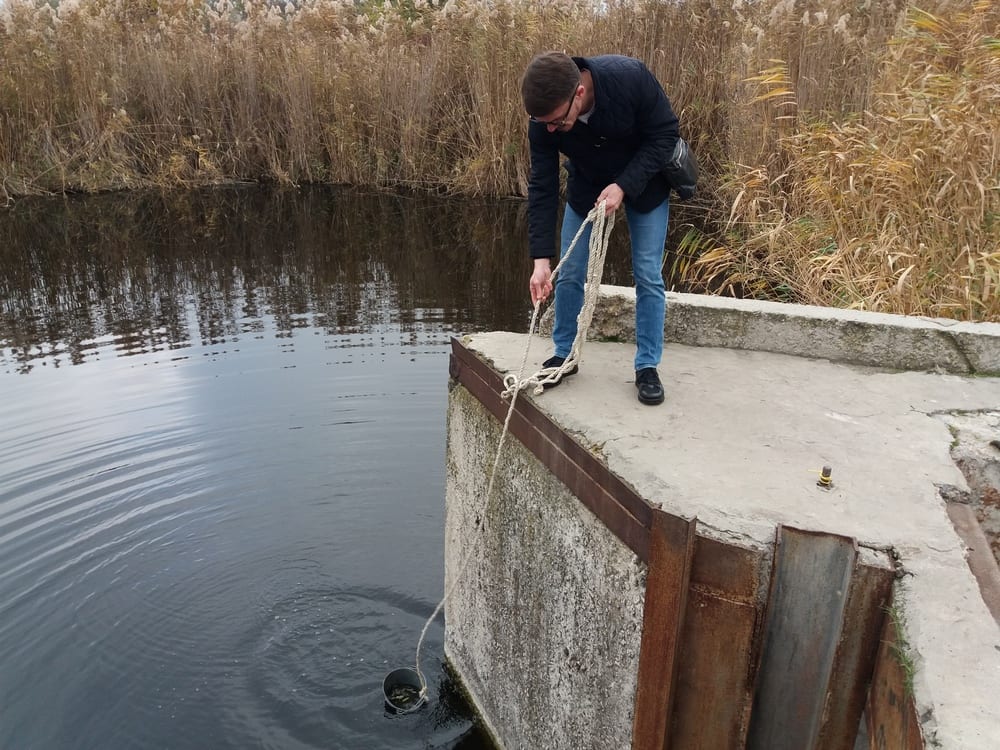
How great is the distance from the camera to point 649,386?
281 cm

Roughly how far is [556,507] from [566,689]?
1.93ft

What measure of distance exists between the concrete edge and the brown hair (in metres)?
1.09

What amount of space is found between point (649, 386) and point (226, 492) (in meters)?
3.36

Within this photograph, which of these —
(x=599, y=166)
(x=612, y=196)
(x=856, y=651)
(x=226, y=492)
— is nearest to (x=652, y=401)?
(x=612, y=196)

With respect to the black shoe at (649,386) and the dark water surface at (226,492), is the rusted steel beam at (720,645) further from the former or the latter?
the dark water surface at (226,492)

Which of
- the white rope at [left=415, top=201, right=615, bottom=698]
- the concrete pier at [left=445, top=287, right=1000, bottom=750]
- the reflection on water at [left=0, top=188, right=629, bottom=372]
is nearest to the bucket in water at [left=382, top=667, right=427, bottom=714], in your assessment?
the concrete pier at [left=445, top=287, right=1000, bottom=750]

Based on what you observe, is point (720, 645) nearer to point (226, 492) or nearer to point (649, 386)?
point (649, 386)

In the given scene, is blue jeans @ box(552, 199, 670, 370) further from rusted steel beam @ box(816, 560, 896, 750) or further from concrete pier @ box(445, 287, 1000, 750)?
rusted steel beam @ box(816, 560, 896, 750)

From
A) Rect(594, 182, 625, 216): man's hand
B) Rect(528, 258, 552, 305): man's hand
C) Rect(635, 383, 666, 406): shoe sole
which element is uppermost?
Rect(594, 182, 625, 216): man's hand

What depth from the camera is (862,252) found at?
18.9ft

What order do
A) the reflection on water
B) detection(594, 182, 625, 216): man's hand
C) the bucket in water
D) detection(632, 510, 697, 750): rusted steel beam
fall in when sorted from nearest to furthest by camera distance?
detection(632, 510, 697, 750): rusted steel beam
detection(594, 182, 625, 216): man's hand
the bucket in water
the reflection on water

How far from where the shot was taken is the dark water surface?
3.63 meters

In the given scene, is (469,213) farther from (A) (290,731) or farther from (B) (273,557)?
(A) (290,731)

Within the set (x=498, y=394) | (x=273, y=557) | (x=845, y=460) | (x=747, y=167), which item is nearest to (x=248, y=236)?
(x=747, y=167)
